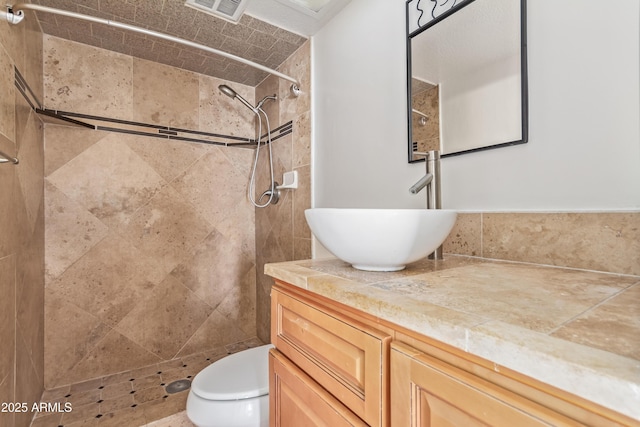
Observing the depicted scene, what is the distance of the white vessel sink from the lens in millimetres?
666

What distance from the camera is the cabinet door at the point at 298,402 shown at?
1.92 ft

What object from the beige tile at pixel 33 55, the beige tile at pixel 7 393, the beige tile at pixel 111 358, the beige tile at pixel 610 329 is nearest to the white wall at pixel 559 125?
the beige tile at pixel 610 329

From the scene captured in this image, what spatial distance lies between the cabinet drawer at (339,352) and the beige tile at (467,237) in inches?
23.1

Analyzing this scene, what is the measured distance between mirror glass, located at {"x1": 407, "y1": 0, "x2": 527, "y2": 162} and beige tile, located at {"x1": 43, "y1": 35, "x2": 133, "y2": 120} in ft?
5.91

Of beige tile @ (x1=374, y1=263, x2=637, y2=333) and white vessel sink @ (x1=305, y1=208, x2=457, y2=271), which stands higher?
→ white vessel sink @ (x1=305, y1=208, x2=457, y2=271)

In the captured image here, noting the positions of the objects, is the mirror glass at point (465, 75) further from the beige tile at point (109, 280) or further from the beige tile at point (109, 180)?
the beige tile at point (109, 280)

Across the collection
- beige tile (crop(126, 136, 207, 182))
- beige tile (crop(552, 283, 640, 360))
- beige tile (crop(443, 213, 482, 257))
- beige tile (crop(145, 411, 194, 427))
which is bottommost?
beige tile (crop(145, 411, 194, 427))

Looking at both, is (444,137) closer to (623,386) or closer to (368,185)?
(368,185)

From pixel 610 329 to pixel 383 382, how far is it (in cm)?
31

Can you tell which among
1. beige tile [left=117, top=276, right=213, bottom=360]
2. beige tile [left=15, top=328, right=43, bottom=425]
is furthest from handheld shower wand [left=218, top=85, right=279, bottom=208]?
beige tile [left=15, top=328, right=43, bottom=425]

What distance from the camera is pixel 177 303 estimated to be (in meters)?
2.12

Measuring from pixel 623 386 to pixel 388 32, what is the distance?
1408 mm

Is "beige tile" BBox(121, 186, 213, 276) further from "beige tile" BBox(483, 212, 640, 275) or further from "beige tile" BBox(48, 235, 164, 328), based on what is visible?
"beige tile" BBox(483, 212, 640, 275)

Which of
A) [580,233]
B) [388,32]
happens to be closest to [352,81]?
[388,32]
